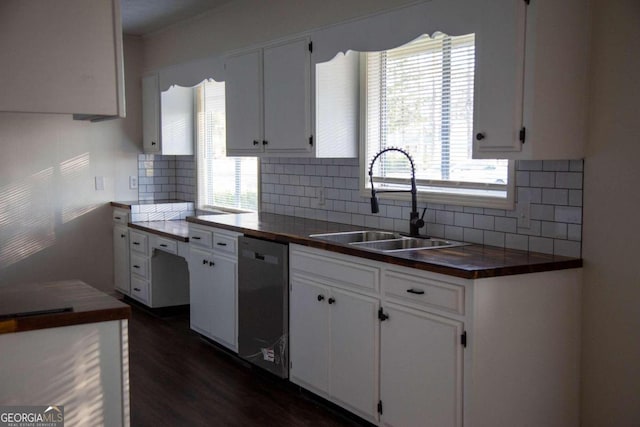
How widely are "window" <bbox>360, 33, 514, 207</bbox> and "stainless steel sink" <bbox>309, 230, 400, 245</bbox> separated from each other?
1.05ft

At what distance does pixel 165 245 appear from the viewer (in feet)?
18.3

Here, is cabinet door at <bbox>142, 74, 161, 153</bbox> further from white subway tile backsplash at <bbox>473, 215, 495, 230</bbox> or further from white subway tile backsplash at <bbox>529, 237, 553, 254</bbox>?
white subway tile backsplash at <bbox>529, 237, 553, 254</bbox>

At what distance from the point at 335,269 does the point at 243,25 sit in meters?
2.50

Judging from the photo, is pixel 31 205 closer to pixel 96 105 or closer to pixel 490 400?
pixel 96 105

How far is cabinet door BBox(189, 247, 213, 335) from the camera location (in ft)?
16.1

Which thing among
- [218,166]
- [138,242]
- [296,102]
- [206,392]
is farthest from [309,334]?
[218,166]

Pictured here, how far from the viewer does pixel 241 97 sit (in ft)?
16.6

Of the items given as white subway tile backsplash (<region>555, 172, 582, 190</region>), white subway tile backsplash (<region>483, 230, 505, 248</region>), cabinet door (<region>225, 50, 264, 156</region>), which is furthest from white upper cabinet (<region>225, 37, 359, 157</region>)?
white subway tile backsplash (<region>555, 172, 582, 190</region>)

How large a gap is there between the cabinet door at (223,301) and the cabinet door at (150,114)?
87.2 inches

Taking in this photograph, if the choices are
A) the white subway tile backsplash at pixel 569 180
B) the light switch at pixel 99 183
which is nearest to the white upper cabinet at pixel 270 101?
the white subway tile backsplash at pixel 569 180

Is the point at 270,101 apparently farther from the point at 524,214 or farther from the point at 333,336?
the point at 524,214

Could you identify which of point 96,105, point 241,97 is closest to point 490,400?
point 96,105

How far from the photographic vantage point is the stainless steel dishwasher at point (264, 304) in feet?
13.3

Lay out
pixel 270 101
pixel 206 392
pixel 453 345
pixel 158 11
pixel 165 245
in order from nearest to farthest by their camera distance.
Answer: pixel 453 345 → pixel 206 392 → pixel 270 101 → pixel 165 245 → pixel 158 11
